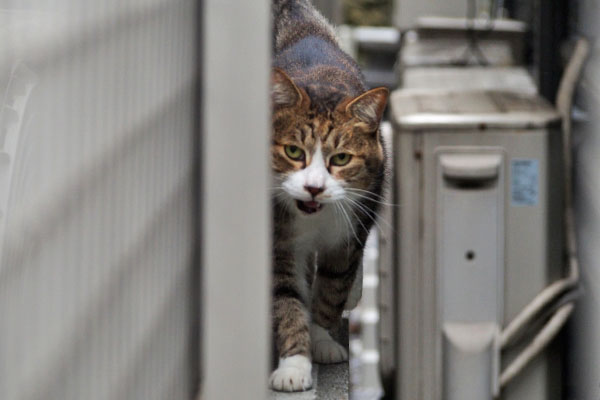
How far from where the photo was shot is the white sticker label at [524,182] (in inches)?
98.3

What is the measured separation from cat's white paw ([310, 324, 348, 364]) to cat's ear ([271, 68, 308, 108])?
14.1 inches

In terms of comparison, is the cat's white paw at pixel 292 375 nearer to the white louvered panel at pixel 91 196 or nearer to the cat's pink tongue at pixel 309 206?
the cat's pink tongue at pixel 309 206

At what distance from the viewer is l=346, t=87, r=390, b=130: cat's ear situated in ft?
3.62

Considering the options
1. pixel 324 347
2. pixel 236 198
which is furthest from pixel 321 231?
pixel 236 198

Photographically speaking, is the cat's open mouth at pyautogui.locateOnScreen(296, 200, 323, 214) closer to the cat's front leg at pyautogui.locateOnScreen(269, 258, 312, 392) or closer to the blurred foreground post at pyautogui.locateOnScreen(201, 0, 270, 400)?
the cat's front leg at pyautogui.locateOnScreen(269, 258, 312, 392)

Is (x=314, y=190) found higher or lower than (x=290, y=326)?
higher

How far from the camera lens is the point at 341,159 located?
4.03 feet

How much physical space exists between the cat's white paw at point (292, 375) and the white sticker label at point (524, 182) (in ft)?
4.71

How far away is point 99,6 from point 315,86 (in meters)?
0.58

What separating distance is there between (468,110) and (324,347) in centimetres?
143

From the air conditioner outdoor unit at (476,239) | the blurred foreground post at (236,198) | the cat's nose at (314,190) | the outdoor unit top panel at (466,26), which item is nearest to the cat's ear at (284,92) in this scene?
the cat's nose at (314,190)

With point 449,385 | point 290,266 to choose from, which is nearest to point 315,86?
point 290,266

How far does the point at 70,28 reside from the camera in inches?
19.7

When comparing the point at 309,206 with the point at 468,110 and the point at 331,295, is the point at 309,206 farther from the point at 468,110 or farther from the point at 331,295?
the point at 468,110
